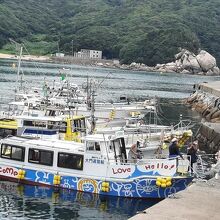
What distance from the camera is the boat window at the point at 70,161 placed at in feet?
88.4

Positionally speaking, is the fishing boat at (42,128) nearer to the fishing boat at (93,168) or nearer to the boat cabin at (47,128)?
the boat cabin at (47,128)

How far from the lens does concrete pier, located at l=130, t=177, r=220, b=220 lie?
18.8m

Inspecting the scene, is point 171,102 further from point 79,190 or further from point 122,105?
point 79,190

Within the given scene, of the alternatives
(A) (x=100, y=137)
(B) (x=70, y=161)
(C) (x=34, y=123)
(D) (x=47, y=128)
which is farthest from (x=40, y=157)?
(C) (x=34, y=123)

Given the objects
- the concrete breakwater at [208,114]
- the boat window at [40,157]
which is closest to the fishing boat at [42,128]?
the boat window at [40,157]

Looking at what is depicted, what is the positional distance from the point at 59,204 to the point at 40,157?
139 inches

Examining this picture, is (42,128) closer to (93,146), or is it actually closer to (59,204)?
(93,146)

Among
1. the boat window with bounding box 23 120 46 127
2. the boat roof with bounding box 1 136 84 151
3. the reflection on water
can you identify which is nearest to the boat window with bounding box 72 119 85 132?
the boat window with bounding box 23 120 46 127

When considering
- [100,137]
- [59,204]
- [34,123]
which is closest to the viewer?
[59,204]

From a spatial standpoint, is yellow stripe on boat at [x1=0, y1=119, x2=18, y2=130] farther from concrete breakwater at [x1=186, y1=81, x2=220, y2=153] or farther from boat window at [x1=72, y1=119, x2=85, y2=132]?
concrete breakwater at [x1=186, y1=81, x2=220, y2=153]

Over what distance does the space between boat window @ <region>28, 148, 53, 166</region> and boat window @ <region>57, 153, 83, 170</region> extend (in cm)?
52

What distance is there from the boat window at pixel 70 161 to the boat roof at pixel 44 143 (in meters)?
0.43

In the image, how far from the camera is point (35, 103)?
37406 mm

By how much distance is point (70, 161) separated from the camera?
89.3ft
